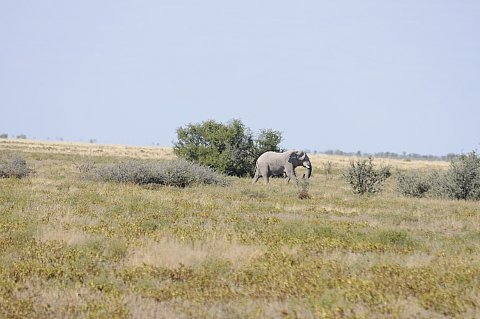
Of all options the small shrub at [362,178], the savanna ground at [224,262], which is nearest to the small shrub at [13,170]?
the savanna ground at [224,262]

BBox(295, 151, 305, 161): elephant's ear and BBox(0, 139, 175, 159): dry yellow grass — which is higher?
BBox(295, 151, 305, 161): elephant's ear

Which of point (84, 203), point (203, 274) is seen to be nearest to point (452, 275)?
point (203, 274)

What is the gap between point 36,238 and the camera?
37.8 ft

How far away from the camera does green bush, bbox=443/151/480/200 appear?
25828 mm

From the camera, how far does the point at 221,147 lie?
4081 centimetres

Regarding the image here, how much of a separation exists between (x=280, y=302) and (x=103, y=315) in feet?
7.66

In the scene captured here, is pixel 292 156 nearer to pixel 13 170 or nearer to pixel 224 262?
pixel 13 170

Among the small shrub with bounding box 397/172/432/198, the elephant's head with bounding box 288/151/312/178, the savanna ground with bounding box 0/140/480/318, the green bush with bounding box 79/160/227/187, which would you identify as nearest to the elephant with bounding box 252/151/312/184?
the elephant's head with bounding box 288/151/312/178

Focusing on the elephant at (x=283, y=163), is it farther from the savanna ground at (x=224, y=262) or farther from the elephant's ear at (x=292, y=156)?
the savanna ground at (x=224, y=262)

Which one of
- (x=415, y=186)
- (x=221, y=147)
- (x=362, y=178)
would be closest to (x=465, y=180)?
(x=415, y=186)

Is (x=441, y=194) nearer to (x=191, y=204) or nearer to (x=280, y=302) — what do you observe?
(x=191, y=204)

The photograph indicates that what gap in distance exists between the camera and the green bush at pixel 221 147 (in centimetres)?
4003

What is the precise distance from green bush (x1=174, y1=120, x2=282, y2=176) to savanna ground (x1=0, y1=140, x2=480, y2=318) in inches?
886

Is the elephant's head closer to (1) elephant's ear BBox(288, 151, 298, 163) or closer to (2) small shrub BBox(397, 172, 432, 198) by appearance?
(1) elephant's ear BBox(288, 151, 298, 163)
